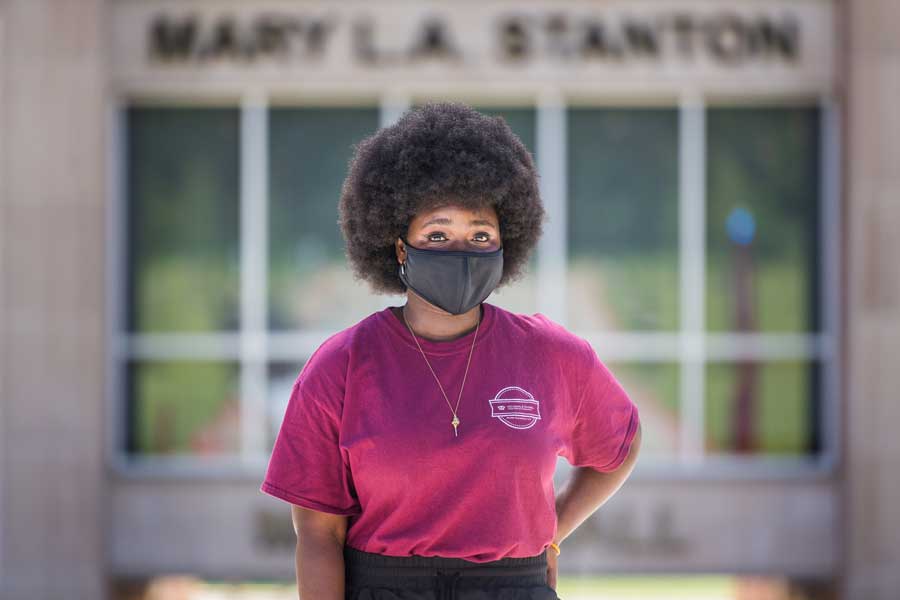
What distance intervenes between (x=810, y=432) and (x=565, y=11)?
3771 mm

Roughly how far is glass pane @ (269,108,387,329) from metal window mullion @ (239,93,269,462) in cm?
6

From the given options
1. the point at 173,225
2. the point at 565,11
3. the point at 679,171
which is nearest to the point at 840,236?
the point at 679,171

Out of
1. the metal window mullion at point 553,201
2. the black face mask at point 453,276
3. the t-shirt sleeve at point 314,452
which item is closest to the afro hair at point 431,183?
the black face mask at point 453,276

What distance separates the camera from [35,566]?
8.42 meters

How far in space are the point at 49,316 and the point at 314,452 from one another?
645 cm

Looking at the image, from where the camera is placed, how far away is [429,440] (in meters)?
2.50

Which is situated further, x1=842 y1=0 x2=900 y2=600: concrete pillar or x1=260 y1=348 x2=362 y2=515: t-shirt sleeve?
x1=842 y1=0 x2=900 y2=600: concrete pillar

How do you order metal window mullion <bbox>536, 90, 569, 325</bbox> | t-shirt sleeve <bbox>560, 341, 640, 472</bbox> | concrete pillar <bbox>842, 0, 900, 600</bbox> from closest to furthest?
1. t-shirt sleeve <bbox>560, 341, 640, 472</bbox>
2. concrete pillar <bbox>842, 0, 900, 600</bbox>
3. metal window mullion <bbox>536, 90, 569, 325</bbox>

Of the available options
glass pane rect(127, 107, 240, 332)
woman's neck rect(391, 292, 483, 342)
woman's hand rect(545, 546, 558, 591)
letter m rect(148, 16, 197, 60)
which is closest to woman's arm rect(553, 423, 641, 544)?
woman's hand rect(545, 546, 558, 591)

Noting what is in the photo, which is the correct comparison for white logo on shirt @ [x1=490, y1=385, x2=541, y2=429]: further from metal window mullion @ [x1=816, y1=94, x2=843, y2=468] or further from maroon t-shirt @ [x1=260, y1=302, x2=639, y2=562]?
metal window mullion @ [x1=816, y1=94, x2=843, y2=468]

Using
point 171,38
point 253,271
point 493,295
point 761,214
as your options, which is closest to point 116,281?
point 253,271

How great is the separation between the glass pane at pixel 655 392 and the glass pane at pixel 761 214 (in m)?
0.54

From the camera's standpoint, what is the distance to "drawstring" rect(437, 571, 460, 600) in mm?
2525

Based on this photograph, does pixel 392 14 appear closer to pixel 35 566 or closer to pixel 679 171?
pixel 679 171
